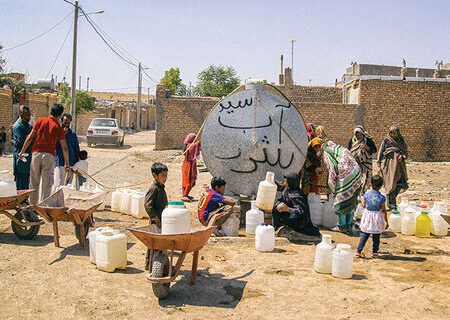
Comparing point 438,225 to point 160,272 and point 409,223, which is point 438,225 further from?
point 160,272

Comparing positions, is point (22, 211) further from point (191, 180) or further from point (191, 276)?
point (191, 180)

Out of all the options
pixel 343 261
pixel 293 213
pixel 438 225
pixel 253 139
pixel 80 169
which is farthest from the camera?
pixel 80 169

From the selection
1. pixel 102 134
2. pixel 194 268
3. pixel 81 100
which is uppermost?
pixel 81 100

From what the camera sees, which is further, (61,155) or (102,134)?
(102,134)

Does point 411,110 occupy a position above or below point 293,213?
above

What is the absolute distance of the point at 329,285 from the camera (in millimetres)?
5336

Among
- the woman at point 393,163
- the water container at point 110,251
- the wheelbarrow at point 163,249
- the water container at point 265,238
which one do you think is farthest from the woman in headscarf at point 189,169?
the wheelbarrow at point 163,249

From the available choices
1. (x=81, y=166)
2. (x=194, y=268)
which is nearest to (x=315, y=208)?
(x=194, y=268)

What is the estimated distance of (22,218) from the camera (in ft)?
21.9

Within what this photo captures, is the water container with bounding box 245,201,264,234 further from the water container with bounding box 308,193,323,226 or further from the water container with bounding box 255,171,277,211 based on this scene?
the water container with bounding box 308,193,323,226

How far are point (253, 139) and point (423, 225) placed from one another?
303cm

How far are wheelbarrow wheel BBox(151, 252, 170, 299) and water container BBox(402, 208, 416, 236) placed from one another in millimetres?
4759

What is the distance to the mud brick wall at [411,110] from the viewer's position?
75.4 feet

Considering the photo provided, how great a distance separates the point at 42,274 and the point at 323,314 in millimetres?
2943
